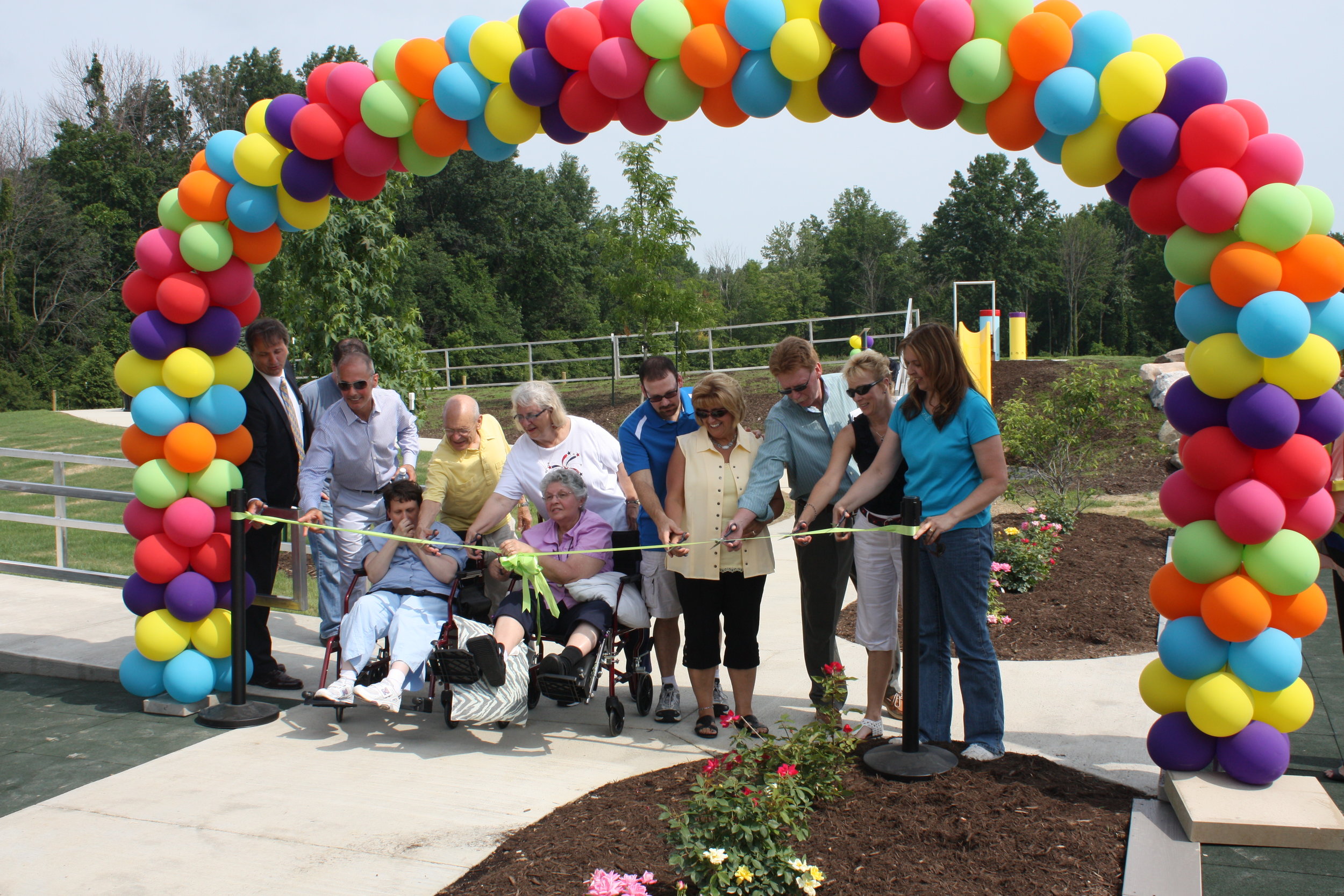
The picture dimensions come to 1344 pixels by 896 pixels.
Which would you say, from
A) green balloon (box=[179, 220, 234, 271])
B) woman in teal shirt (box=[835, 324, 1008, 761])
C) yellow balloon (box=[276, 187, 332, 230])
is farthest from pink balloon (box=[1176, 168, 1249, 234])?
green balloon (box=[179, 220, 234, 271])

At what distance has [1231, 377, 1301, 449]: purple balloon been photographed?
11.5 feet

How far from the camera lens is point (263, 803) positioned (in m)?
4.04

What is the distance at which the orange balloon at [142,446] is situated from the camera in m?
5.19

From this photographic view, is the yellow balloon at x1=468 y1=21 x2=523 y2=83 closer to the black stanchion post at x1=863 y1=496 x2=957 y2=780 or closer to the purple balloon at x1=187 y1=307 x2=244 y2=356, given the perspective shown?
the purple balloon at x1=187 y1=307 x2=244 y2=356

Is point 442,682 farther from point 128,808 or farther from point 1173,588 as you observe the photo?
point 1173,588

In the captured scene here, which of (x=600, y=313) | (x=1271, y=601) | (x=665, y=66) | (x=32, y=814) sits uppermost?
(x=600, y=313)

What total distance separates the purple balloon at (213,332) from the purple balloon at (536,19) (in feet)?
6.71

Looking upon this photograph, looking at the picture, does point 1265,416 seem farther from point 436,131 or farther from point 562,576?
point 436,131

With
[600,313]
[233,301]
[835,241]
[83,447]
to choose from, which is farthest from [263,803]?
[835,241]

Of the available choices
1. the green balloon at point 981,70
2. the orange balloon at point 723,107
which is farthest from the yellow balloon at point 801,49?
the green balloon at point 981,70

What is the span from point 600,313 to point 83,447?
38291mm

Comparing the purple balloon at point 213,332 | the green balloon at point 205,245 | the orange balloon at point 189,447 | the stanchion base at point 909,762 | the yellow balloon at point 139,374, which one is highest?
the green balloon at point 205,245

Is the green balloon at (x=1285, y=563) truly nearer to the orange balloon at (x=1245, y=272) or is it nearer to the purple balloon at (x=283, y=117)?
the orange balloon at (x=1245, y=272)

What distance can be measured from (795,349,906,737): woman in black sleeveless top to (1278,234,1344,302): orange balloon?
1549mm
